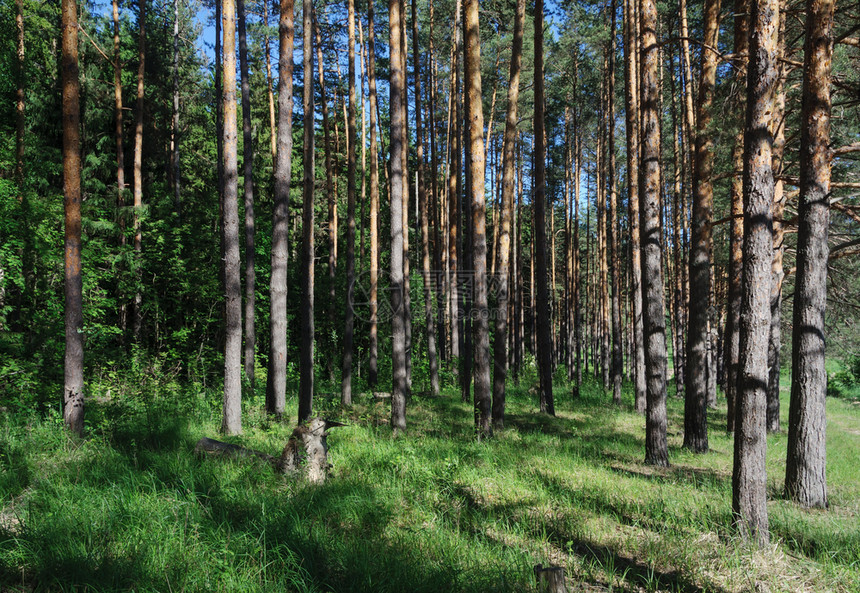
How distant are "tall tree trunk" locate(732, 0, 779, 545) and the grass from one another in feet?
1.60

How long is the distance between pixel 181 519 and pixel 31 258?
8.25 meters

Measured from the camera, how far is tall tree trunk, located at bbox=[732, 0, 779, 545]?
14.9ft

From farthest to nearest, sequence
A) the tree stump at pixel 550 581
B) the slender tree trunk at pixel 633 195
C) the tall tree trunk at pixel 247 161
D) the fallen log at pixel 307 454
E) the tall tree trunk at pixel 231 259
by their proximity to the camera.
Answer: the slender tree trunk at pixel 633 195 → the tall tree trunk at pixel 247 161 → the tall tree trunk at pixel 231 259 → the fallen log at pixel 307 454 → the tree stump at pixel 550 581

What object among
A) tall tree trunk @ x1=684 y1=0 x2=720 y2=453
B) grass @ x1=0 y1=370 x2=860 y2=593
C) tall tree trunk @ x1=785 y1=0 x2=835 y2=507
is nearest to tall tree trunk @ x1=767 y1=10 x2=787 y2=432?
tall tree trunk @ x1=684 y1=0 x2=720 y2=453

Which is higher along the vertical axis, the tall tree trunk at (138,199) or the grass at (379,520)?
the tall tree trunk at (138,199)

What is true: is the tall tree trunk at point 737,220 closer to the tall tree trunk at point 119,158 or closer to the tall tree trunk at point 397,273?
the tall tree trunk at point 397,273

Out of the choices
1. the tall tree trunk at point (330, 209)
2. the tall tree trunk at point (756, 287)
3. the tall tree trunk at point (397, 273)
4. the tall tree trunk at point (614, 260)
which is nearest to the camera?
the tall tree trunk at point (756, 287)

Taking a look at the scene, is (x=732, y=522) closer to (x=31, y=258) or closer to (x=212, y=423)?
(x=212, y=423)

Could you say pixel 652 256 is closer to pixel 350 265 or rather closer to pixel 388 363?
pixel 350 265

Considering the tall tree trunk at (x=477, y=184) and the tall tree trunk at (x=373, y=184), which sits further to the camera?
the tall tree trunk at (x=373, y=184)

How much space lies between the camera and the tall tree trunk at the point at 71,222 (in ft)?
21.7

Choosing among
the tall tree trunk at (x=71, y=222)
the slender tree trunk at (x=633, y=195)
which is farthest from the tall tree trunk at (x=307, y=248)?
the slender tree trunk at (x=633, y=195)

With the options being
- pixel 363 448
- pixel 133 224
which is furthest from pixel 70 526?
pixel 133 224

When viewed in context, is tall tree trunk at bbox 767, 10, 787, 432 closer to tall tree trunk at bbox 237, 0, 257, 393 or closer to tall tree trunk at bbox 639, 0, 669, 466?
tall tree trunk at bbox 639, 0, 669, 466
